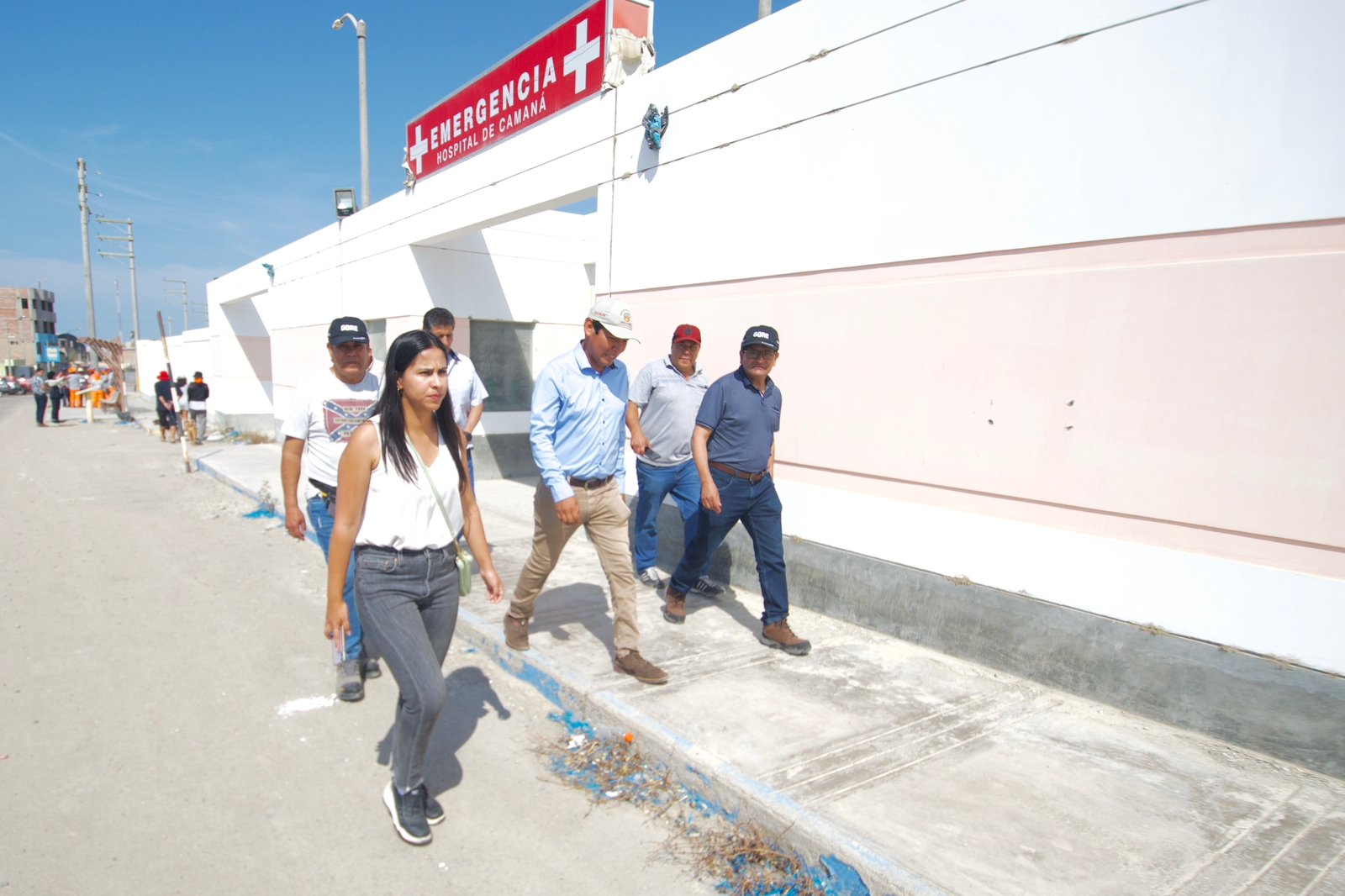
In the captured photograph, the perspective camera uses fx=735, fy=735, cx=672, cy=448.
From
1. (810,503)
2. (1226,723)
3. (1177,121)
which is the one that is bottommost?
(1226,723)

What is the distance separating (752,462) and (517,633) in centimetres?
174

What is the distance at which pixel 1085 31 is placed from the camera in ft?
12.5

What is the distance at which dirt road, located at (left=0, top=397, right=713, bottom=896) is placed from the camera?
271cm

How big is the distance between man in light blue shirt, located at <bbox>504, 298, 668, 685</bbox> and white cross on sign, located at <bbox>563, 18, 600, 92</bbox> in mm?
4273

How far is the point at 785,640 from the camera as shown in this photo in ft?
14.6

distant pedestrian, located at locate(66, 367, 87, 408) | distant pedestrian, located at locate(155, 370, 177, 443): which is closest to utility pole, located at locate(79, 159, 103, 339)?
distant pedestrian, located at locate(66, 367, 87, 408)

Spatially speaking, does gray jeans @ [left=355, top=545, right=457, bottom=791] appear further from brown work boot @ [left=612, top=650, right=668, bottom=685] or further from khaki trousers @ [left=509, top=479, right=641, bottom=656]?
brown work boot @ [left=612, top=650, right=668, bottom=685]

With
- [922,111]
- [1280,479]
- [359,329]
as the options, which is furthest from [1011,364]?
[359,329]

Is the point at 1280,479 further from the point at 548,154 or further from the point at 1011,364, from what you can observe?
the point at 548,154

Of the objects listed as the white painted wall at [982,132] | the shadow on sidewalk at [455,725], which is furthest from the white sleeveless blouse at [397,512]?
the white painted wall at [982,132]

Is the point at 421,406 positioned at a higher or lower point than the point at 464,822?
higher

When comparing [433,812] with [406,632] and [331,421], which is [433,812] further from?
[331,421]

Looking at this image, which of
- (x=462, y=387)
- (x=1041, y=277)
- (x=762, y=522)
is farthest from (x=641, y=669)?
(x=1041, y=277)

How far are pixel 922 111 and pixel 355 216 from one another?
A: 33.3ft
